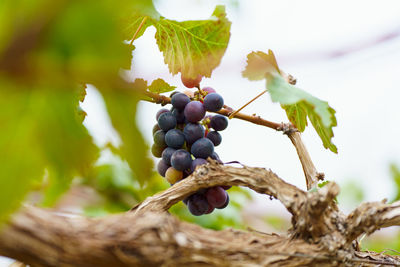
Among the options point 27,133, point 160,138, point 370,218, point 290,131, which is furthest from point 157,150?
point 27,133

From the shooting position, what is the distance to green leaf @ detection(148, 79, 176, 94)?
749mm

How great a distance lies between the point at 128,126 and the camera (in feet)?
0.74

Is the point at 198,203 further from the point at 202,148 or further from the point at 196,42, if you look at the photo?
the point at 196,42

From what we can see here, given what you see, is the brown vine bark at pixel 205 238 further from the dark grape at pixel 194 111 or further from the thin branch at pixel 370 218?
the dark grape at pixel 194 111

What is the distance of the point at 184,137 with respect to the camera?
0.68 metres

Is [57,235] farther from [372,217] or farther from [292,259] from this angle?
[372,217]

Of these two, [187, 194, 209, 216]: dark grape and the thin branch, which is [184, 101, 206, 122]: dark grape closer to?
[187, 194, 209, 216]: dark grape

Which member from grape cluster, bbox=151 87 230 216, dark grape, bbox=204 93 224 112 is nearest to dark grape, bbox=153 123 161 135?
grape cluster, bbox=151 87 230 216

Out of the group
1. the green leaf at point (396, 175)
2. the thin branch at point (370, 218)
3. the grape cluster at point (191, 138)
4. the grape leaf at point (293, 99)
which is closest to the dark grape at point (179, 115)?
the grape cluster at point (191, 138)

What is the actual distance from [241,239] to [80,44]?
13.5 inches

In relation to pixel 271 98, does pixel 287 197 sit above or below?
below

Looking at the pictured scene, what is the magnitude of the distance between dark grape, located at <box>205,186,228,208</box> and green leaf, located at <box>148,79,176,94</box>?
23 centimetres

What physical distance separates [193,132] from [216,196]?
116 millimetres

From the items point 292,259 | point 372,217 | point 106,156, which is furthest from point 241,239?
point 106,156
